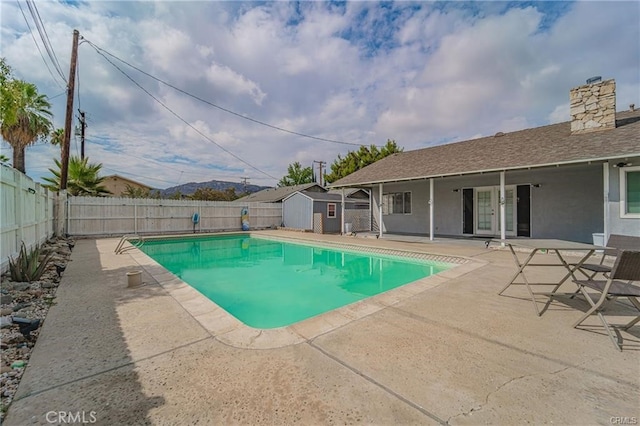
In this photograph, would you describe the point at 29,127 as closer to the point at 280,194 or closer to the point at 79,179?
the point at 79,179

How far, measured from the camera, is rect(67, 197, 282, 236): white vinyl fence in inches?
520

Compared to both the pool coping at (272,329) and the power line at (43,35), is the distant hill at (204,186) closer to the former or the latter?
the power line at (43,35)

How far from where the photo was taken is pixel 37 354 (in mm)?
2627

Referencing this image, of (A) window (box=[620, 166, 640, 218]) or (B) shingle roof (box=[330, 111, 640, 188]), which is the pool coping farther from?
(B) shingle roof (box=[330, 111, 640, 188])

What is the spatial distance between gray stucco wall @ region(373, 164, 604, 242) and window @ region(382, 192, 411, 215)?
189cm

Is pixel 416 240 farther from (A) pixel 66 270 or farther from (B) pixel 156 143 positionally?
(B) pixel 156 143

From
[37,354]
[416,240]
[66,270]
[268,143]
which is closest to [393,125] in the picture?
[268,143]

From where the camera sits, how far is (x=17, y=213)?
592 cm

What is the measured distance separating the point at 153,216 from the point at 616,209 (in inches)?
759

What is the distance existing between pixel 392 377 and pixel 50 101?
1890 cm

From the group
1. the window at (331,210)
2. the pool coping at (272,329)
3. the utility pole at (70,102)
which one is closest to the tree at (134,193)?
the utility pole at (70,102)

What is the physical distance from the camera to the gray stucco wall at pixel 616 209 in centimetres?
730

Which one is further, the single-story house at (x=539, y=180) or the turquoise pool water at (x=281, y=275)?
the single-story house at (x=539, y=180)

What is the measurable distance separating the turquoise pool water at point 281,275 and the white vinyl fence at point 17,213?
342cm
